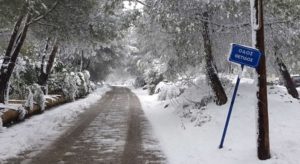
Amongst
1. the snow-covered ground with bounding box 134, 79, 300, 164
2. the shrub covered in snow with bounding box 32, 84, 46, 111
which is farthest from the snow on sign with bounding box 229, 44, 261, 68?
the shrub covered in snow with bounding box 32, 84, 46, 111

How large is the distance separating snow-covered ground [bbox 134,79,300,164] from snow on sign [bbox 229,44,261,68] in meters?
1.46

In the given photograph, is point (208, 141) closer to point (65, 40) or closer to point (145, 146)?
point (145, 146)

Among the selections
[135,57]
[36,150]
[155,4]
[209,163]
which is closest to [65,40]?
[155,4]

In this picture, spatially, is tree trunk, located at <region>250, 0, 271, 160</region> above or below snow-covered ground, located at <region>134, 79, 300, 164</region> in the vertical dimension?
above

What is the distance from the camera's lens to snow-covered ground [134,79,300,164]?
388 inches

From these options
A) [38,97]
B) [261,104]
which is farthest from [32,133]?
[261,104]

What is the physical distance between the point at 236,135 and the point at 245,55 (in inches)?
112

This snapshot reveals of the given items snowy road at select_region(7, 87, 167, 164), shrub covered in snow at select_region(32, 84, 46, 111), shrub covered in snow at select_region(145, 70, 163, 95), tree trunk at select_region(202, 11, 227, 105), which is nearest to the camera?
snowy road at select_region(7, 87, 167, 164)

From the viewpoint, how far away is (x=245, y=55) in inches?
377

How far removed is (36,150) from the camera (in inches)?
456

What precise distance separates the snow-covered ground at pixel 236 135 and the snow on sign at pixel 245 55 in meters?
1.46

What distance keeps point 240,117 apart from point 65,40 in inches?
320

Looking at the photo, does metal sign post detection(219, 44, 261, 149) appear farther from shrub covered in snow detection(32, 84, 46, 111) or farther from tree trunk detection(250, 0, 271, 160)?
shrub covered in snow detection(32, 84, 46, 111)

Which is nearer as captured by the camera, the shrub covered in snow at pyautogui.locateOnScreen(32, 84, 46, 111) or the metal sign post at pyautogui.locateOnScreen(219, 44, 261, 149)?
the metal sign post at pyautogui.locateOnScreen(219, 44, 261, 149)
